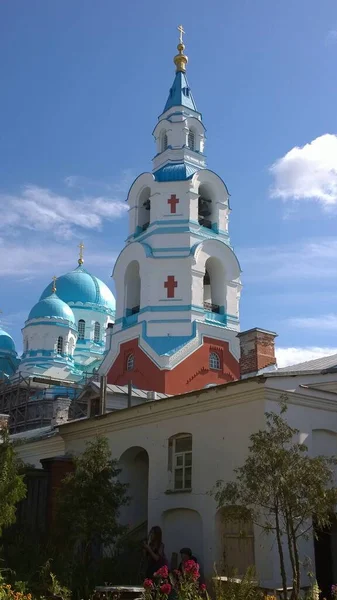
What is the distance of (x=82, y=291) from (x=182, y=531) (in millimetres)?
38966

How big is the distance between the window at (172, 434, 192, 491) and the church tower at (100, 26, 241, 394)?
1319 centimetres

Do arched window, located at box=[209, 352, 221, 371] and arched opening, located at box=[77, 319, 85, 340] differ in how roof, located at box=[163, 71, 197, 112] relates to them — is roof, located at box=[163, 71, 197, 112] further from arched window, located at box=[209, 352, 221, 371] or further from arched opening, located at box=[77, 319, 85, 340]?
arched opening, located at box=[77, 319, 85, 340]

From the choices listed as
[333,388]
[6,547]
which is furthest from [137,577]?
[333,388]

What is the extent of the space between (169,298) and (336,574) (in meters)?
18.2

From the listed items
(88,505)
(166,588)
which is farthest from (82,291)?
(166,588)

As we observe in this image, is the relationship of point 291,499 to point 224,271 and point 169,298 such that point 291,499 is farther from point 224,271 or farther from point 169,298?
point 224,271

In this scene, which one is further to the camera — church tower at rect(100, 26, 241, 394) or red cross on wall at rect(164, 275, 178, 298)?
red cross on wall at rect(164, 275, 178, 298)

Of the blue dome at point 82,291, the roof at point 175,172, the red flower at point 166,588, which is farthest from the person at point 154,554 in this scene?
the blue dome at point 82,291

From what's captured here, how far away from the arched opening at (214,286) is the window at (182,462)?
16975 millimetres

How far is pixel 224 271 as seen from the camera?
106 feet

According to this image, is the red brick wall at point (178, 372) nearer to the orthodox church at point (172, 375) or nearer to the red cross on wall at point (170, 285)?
the orthodox church at point (172, 375)

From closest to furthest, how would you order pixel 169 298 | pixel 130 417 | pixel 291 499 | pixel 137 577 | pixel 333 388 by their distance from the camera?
pixel 291 499
pixel 137 577
pixel 333 388
pixel 130 417
pixel 169 298

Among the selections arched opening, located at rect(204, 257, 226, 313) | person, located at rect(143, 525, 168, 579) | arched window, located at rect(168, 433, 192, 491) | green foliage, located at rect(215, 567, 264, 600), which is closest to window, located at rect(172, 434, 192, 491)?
arched window, located at rect(168, 433, 192, 491)

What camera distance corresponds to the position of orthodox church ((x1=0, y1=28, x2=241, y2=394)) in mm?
29625
